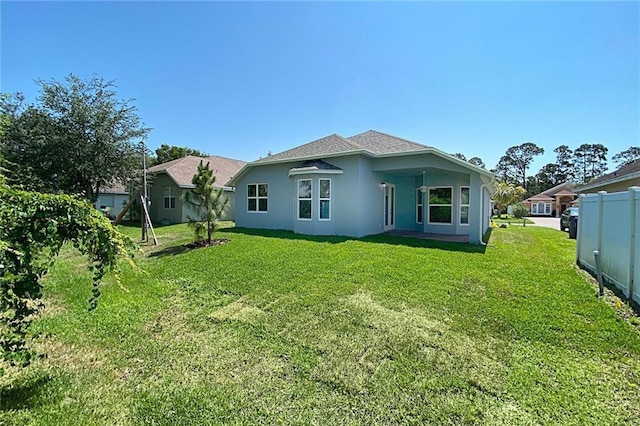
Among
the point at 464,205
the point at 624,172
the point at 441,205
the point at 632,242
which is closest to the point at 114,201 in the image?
the point at 441,205

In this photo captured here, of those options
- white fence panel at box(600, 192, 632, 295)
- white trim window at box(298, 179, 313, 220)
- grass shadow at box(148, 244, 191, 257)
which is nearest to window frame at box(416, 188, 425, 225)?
white trim window at box(298, 179, 313, 220)

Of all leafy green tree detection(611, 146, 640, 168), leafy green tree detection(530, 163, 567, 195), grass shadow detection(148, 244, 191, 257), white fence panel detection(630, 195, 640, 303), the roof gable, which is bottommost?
grass shadow detection(148, 244, 191, 257)

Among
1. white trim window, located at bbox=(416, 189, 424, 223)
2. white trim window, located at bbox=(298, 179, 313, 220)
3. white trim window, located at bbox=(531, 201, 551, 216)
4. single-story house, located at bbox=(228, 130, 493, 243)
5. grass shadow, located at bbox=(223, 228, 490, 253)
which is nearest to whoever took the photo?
grass shadow, located at bbox=(223, 228, 490, 253)

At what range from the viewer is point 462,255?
29.9 ft

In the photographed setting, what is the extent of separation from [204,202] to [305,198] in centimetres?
435

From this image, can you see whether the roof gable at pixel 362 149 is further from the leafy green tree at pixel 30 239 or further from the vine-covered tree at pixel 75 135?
the leafy green tree at pixel 30 239

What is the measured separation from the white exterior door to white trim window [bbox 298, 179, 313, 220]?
3749mm

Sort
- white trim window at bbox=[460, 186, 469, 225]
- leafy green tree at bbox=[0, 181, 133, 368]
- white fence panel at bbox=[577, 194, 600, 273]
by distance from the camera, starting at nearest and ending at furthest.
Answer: leafy green tree at bbox=[0, 181, 133, 368], white fence panel at bbox=[577, 194, 600, 273], white trim window at bbox=[460, 186, 469, 225]

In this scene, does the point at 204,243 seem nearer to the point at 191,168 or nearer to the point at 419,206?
the point at 419,206

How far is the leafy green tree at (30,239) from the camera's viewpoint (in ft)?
8.05

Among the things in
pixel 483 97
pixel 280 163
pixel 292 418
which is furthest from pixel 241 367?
pixel 483 97

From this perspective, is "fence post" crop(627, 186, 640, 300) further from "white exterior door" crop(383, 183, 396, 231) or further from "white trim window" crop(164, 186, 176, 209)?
"white trim window" crop(164, 186, 176, 209)

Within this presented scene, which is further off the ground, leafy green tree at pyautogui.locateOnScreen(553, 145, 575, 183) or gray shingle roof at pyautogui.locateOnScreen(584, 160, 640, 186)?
leafy green tree at pyautogui.locateOnScreen(553, 145, 575, 183)

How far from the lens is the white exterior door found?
49.4 ft
